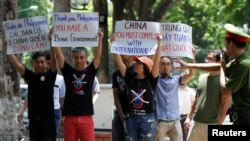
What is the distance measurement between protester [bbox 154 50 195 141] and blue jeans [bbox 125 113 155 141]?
0.81 meters

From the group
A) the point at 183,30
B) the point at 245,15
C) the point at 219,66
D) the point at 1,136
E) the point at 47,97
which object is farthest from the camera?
the point at 245,15

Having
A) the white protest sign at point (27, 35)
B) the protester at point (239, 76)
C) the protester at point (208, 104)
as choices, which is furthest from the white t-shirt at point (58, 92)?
the protester at point (239, 76)

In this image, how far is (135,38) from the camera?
8.59 meters

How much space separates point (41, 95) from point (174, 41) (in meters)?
1.94

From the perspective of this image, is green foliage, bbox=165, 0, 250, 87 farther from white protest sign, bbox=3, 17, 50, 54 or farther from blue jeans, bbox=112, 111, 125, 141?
white protest sign, bbox=3, 17, 50, 54

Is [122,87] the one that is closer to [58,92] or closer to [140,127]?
[140,127]

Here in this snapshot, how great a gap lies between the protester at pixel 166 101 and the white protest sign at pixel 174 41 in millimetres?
142

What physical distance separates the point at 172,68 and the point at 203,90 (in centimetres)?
74

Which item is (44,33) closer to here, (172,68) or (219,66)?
(172,68)

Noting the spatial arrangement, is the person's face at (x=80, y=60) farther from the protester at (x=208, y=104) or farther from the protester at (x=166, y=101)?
the protester at (x=208, y=104)

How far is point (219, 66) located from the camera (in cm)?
768

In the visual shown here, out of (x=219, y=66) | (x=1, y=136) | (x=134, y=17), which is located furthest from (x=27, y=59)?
(x=219, y=66)

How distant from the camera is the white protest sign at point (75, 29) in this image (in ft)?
28.1

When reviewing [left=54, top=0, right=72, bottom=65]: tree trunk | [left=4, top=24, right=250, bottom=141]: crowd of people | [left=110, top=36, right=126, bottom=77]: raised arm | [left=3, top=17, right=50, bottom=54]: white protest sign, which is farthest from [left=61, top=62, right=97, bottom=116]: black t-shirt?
[left=54, top=0, right=72, bottom=65]: tree trunk
